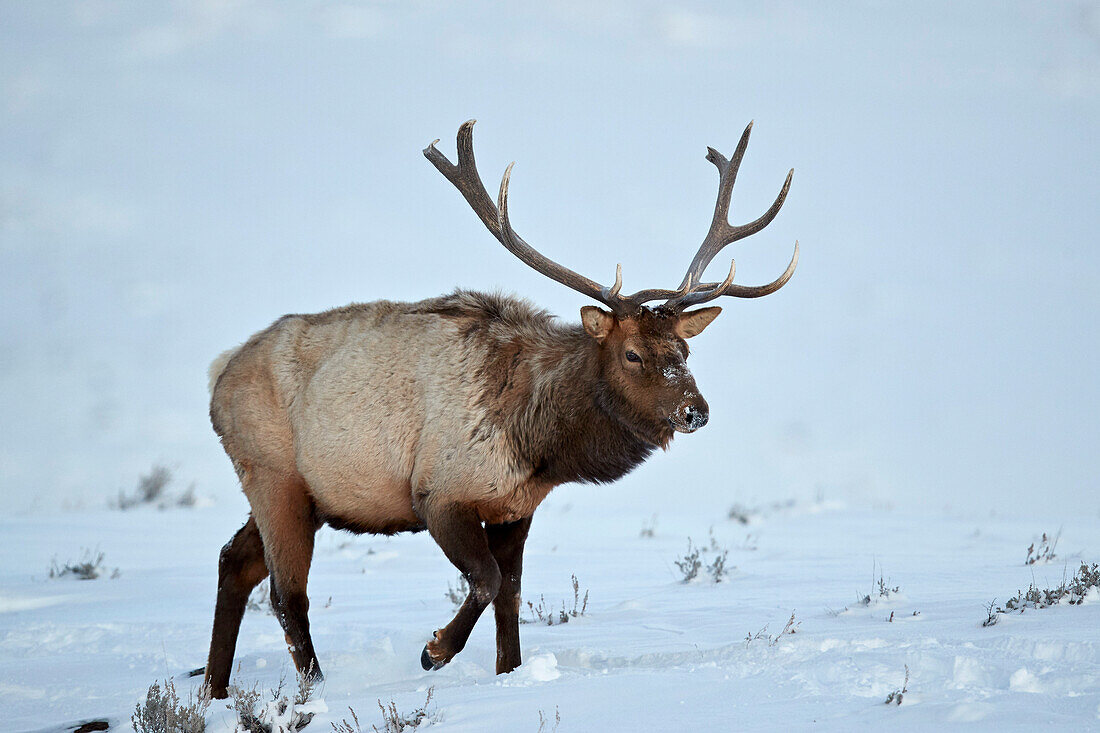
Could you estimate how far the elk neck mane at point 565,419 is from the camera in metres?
5.96

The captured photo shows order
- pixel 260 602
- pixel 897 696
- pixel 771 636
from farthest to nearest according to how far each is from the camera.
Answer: pixel 260 602 < pixel 771 636 < pixel 897 696

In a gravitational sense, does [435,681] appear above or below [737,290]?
below

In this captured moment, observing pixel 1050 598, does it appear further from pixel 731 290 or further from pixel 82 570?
pixel 82 570

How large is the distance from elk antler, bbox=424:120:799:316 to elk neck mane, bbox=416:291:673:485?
0.35 metres

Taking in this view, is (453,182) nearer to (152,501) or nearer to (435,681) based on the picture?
(435,681)

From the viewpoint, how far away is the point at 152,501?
17016 mm

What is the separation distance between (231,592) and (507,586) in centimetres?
190

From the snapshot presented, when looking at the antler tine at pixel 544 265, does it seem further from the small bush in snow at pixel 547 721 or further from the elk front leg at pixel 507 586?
the small bush in snow at pixel 547 721

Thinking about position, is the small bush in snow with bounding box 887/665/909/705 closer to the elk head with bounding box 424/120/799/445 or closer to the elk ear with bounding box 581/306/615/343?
the elk head with bounding box 424/120/799/445

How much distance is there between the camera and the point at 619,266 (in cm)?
587

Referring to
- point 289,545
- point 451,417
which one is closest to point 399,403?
point 451,417

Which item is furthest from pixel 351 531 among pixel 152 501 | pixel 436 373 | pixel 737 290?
pixel 152 501

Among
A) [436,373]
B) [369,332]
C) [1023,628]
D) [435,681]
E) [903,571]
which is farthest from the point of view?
[903,571]

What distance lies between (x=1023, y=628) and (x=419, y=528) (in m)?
3.38
